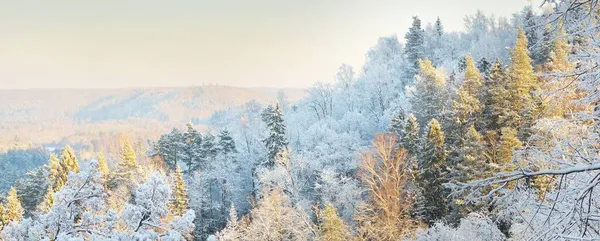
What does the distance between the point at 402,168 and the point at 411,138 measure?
4.55m

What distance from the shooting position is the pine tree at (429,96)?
3544 cm

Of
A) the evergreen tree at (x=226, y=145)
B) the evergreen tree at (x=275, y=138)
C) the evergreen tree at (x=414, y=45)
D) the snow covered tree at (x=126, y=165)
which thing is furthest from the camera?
the evergreen tree at (x=414, y=45)

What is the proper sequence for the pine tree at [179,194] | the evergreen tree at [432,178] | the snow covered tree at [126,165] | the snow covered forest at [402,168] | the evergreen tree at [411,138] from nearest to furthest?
the snow covered forest at [402,168]
the evergreen tree at [432,178]
the evergreen tree at [411,138]
the pine tree at [179,194]
the snow covered tree at [126,165]

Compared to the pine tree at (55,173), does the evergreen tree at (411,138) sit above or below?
above

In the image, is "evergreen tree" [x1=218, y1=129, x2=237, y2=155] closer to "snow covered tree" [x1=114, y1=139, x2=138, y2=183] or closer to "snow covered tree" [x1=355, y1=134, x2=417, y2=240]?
"snow covered tree" [x1=114, y1=139, x2=138, y2=183]

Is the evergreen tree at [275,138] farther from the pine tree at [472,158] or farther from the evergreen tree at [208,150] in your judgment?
the pine tree at [472,158]

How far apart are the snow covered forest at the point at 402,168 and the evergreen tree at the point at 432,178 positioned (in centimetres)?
8

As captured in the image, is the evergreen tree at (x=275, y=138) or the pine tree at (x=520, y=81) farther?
the evergreen tree at (x=275, y=138)

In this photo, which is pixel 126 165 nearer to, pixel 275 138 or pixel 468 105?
pixel 275 138

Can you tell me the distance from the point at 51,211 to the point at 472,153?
826 inches

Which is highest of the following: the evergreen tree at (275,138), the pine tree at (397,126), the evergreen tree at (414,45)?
the evergreen tree at (414,45)

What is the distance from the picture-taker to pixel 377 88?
56844 mm

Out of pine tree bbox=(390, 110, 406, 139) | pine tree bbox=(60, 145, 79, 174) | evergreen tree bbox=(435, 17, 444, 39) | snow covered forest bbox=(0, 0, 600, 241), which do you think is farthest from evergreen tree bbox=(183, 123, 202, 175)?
evergreen tree bbox=(435, 17, 444, 39)

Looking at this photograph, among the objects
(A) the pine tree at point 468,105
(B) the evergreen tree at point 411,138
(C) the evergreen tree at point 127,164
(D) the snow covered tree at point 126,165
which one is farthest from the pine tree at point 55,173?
(A) the pine tree at point 468,105
